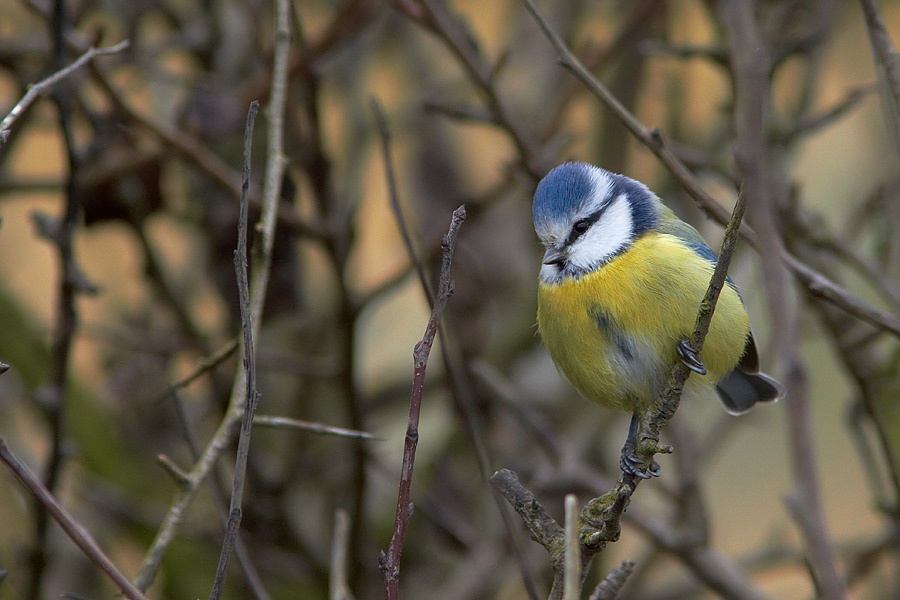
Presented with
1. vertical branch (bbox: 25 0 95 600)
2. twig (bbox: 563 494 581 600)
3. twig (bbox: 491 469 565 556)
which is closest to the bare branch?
twig (bbox: 491 469 565 556)

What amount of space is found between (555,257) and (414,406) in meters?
0.95

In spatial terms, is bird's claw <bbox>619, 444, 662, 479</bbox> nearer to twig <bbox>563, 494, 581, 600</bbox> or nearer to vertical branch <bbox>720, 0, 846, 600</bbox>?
twig <bbox>563, 494, 581, 600</bbox>

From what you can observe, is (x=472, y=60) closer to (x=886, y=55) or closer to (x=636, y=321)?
(x=636, y=321)

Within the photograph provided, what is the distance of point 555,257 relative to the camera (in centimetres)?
193

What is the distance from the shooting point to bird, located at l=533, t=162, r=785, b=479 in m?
1.77

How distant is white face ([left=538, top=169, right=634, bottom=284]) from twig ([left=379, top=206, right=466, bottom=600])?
2.99 ft

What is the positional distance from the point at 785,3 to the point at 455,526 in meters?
1.77

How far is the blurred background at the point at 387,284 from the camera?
2.24 metres

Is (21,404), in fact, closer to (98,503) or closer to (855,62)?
(98,503)

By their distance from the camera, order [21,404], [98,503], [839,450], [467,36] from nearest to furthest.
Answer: [467,36] < [98,503] < [21,404] < [839,450]

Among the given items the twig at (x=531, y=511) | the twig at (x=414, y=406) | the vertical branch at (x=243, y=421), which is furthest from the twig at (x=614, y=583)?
the vertical branch at (x=243, y=421)

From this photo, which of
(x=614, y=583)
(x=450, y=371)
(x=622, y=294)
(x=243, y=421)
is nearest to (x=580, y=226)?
(x=622, y=294)

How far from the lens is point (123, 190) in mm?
2404

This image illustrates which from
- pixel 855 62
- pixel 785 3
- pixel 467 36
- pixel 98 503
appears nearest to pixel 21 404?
pixel 98 503
